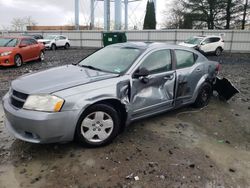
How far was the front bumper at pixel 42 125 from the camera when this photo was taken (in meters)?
3.12

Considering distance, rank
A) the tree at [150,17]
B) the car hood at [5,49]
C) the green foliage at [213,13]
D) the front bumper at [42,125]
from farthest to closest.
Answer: the tree at [150,17], the green foliage at [213,13], the car hood at [5,49], the front bumper at [42,125]

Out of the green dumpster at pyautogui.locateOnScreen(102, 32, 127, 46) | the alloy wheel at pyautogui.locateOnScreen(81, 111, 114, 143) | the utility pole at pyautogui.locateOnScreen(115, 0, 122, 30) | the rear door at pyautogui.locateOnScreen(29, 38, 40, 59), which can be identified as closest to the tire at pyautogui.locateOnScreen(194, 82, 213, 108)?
the alloy wheel at pyautogui.locateOnScreen(81, 111, 114, 143)

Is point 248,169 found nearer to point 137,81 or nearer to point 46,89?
point 137,81

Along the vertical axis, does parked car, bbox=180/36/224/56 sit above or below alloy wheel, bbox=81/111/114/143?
above

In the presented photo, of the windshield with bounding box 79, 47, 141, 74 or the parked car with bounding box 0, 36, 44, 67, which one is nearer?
the windshield with bounding box 79, 47, 141, 74

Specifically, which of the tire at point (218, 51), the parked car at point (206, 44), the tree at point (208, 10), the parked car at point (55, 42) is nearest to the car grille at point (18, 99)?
the parked car at point (206, 44)

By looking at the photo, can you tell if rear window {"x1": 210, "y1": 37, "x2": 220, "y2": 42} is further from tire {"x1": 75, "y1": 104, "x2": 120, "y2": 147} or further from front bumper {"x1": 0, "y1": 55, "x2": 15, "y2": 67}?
tire {"x1": 75, "y1": 104, "x2": 120, "y2": 147}

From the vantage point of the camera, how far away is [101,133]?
3654 millimetres

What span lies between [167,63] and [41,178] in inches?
112

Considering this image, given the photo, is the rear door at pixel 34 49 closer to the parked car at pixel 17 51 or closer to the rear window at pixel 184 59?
the parked car at pixel 17 51

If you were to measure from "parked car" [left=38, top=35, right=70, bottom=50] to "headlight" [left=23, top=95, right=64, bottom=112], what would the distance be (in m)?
20.4

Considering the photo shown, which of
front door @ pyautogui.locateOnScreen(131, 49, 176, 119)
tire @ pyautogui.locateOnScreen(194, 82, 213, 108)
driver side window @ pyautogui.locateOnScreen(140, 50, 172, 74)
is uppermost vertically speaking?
driver side window @ pyautogui.locateOnScreen(140, 50, 172, 74)

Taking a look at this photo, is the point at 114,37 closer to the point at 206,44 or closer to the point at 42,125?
the point at 206,44

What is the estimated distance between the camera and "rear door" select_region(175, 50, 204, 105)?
4707mm
